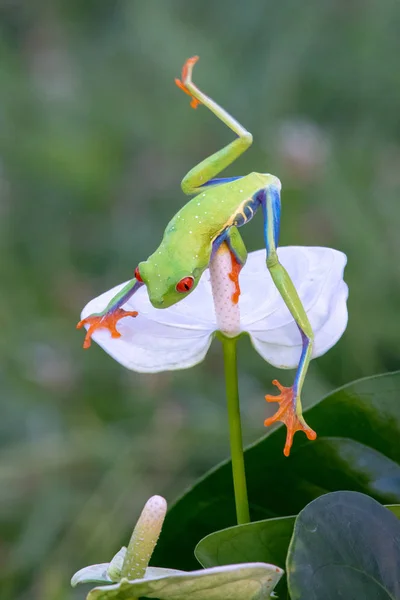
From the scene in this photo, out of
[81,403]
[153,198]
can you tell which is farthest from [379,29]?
[81,403]

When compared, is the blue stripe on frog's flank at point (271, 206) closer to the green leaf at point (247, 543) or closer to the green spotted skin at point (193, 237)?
the green spotted skin at point (193, 237)

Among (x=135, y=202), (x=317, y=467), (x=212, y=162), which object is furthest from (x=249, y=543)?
(x=135, y=202)

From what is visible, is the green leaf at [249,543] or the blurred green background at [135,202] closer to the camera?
the green leaf at [249,543]

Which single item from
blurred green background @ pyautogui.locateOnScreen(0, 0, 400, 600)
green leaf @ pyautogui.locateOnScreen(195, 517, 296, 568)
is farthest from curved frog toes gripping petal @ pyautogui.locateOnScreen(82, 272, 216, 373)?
blurred green background @ pyautogui.locateOnScreen(0, 0, 400, 600)

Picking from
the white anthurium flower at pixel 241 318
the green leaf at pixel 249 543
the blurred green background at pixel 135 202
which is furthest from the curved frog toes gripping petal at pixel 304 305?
the blurred green background at pixel 135 202

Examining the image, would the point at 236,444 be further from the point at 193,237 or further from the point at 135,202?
the point at 135,202

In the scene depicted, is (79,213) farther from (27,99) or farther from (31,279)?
(27,99)

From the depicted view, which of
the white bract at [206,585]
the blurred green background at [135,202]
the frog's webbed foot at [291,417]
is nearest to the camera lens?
the white bract at [206,585]
